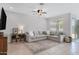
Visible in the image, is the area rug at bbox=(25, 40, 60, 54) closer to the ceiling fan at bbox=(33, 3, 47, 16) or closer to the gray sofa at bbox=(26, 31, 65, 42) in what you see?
the gray sofa at bbox=(26, 31, 65, 42)

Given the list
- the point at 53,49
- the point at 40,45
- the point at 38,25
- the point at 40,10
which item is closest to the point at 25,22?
the point at 38,25

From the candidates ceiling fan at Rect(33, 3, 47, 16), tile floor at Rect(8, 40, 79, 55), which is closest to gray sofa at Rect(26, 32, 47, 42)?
tile floor at Rect(8, 40, 79, 55)

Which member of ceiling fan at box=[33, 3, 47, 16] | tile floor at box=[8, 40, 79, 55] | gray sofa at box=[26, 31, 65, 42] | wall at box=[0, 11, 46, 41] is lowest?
tile floor at box=[8, 40, 79, 55]

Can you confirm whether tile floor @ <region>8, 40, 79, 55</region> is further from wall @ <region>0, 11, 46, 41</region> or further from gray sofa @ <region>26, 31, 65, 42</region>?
wall @ <region>0, 11, 46, 41</region>

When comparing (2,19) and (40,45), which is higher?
(2,19)

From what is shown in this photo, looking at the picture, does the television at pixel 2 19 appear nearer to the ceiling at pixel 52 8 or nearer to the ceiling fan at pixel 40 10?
the ceiling at pixel 52 8

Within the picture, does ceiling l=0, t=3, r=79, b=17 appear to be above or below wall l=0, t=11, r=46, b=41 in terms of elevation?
above

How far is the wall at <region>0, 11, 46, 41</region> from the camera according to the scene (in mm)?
2279

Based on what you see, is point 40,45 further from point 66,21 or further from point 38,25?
point 66,21

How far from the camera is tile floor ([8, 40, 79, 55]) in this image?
229cm

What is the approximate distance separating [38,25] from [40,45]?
0.44 meters

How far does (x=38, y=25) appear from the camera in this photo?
2350 millimetres

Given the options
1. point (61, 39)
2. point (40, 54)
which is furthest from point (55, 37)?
point (40, 54)
